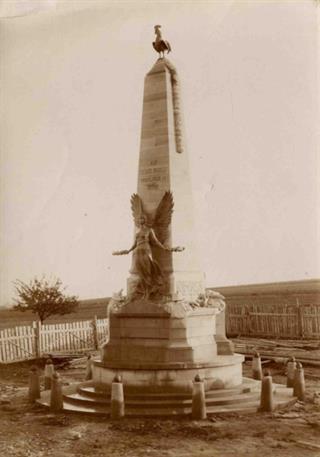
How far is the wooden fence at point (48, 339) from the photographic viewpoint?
1984 centimetres

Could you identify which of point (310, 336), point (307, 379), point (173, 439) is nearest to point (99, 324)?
point (310, 336)

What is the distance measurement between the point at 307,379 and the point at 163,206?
5833 mm

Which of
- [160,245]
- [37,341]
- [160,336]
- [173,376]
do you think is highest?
[160,245]

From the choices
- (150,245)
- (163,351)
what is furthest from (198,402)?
(150,245)

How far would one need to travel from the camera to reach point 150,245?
40.1 ft

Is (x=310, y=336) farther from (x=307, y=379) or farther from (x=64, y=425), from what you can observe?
(x=64, y=425)

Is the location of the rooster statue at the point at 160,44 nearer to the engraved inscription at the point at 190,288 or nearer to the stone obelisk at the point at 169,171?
the stone obelisk at the point at 169,171

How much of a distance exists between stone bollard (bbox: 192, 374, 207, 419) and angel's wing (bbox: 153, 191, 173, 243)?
3.57 m

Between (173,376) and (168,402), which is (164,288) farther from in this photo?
(168,402)

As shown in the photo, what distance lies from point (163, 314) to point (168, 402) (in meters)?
1.84

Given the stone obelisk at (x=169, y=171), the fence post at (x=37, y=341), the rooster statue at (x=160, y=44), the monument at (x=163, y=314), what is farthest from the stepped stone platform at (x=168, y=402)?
the fence post at (x=37, y=341)

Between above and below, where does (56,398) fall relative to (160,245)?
below

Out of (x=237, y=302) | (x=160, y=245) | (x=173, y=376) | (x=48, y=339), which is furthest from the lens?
(x=237, y=302)

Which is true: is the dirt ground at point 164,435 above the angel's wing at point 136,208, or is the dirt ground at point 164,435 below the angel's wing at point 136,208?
below
